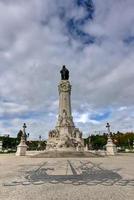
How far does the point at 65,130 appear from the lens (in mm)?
57750

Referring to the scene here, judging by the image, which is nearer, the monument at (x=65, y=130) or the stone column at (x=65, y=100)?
the monument at (x=65, y=130)

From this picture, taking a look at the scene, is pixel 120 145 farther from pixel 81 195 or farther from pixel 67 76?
pixel 81 195

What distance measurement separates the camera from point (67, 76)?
66250 millimetres

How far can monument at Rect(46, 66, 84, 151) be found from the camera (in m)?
54.3

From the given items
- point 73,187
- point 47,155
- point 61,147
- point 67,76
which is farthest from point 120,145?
point 73,187

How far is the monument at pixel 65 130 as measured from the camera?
5431cm

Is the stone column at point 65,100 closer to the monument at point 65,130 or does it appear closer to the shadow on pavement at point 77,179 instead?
the monument at point 65,130

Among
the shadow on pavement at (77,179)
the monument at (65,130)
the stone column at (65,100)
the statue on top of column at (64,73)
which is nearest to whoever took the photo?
the shadow on pavement at (77,179)

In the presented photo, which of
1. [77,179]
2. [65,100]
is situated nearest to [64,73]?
[65,100]

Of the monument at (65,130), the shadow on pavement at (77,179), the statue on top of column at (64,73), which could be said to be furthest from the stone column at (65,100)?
the shadow on pavement at (77,179)

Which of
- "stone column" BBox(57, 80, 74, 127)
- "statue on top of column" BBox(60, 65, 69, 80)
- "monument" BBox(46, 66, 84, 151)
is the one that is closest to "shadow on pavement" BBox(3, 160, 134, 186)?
"monument" BBox(46, 66, 84, 151)

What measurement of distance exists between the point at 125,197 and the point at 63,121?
166ft

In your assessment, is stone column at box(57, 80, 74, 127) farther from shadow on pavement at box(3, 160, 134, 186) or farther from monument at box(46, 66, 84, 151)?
shadow on pavement at box(3, 160, 134, 186)

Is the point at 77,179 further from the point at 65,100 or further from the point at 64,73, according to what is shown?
the point at 64,73
